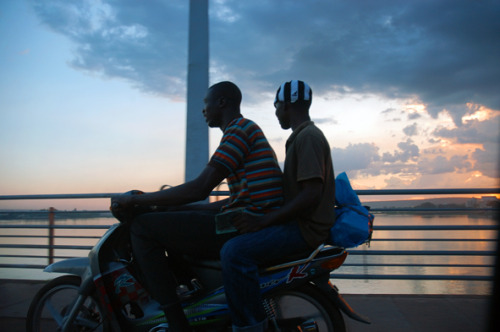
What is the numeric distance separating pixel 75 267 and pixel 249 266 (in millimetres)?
1281

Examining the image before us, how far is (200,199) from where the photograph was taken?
240 cm

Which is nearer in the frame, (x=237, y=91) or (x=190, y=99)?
(x=237, y=91)

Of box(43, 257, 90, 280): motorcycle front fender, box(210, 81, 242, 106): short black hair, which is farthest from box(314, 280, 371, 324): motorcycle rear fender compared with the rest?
box(43, 257, 90, 280): motorcycle front fender

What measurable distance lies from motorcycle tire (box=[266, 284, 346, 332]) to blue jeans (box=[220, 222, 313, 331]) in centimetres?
17

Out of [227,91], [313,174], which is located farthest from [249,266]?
[227,91]

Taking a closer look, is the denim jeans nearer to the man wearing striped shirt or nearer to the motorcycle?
the man wearing striped shirt

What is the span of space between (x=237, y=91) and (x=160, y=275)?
4.28 ft

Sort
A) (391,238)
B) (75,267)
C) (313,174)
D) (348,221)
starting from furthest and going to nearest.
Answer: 1. (391,238)
2. (75,267)
3. (348,221)
4. (313,174)

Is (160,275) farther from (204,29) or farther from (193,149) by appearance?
(204,29)

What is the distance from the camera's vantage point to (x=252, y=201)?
2424 mm

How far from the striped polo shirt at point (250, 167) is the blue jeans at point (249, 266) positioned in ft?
0.63

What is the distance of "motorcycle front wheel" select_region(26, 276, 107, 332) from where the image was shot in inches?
105

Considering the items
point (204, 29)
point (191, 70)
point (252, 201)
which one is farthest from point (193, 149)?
point (252, 201)

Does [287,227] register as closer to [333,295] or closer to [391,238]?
[333,295]
